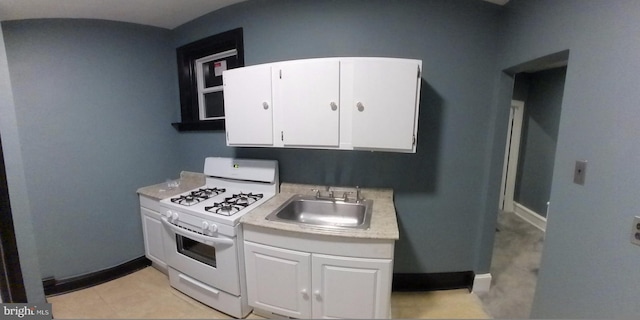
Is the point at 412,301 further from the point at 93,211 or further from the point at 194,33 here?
the point at 194,33

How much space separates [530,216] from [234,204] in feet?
14.1

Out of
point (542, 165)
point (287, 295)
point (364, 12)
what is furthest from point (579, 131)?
point (542, 165)

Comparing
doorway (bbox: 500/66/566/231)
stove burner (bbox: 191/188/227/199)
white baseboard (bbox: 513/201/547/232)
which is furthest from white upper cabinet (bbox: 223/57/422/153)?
white baseboard (bbox: 513/201/547/232)

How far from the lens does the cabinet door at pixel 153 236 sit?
1972 millimetres

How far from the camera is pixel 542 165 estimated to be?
3.14 m

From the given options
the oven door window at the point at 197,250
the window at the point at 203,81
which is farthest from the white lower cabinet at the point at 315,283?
the window at the point at 203,81

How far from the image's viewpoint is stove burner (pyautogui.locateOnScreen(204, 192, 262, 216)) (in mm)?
1527

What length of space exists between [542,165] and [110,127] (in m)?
5.35

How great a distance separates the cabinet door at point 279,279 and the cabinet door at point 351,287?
0.08m

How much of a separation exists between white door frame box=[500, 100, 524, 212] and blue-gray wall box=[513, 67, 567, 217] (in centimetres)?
8

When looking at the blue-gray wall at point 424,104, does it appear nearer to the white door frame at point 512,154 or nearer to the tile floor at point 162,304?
the tile floor at point 162,304

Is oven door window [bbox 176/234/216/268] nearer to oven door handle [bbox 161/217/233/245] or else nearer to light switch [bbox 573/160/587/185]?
oven door handle [bbox 161/217/233/245]

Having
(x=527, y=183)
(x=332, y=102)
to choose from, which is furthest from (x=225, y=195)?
(x=527, y=183)

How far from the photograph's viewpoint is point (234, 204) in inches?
65.2
